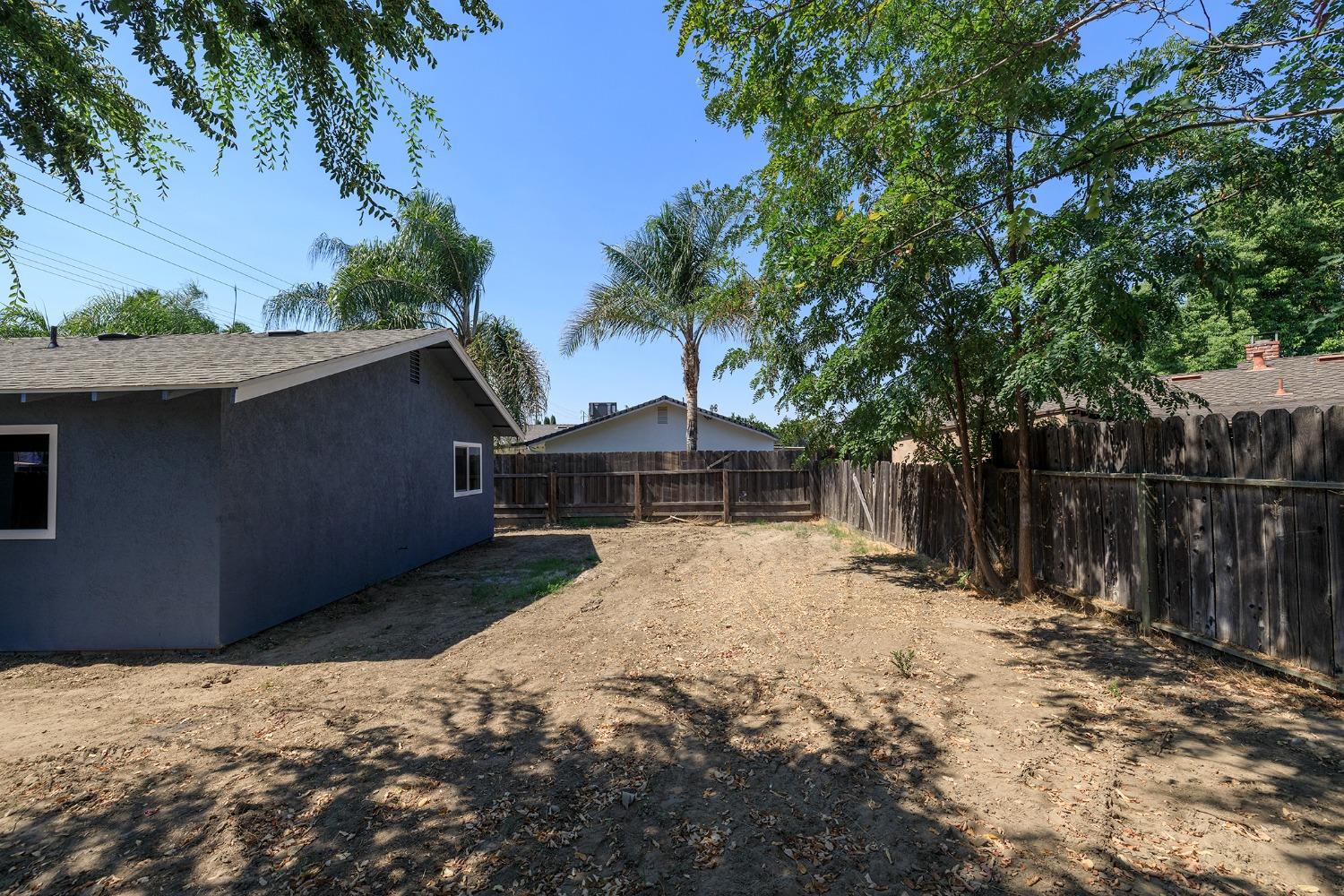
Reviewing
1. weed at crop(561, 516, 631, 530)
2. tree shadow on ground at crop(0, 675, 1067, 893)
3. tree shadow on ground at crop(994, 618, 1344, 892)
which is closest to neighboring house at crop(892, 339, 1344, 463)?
tree shadow on ground at crop(994, 618, 1344, 892)

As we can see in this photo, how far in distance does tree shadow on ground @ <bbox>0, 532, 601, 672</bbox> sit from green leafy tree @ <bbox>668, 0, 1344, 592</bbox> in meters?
4.64

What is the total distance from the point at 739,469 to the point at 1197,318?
1805cm

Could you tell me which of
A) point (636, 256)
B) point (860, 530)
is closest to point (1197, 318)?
point (860, 530)

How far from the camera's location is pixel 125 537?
609 cm

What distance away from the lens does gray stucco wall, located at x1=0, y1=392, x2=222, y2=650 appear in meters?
6.09

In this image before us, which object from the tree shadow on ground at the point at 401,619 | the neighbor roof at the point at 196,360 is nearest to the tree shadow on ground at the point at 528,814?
the tree shadow on ground at the point at 401,619

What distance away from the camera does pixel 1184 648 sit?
16.5ft

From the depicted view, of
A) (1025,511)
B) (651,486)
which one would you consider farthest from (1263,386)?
(651,486)

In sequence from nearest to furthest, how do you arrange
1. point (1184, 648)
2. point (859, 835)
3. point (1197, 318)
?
point (859, 835) < point (1184, 648) < point (1197, 318)

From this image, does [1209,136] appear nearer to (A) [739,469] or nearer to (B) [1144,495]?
(B) [1144,495]

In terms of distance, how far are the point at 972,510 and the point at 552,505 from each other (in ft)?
38.0

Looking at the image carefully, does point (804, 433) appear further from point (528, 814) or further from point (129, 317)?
point (129, 317)

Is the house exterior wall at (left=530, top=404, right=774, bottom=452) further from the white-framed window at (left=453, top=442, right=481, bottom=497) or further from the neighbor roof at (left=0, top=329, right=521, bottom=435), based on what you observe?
the neighbor roof at (left=0, top=329, right=521, bottom=435)

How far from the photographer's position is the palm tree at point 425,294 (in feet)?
56.6
